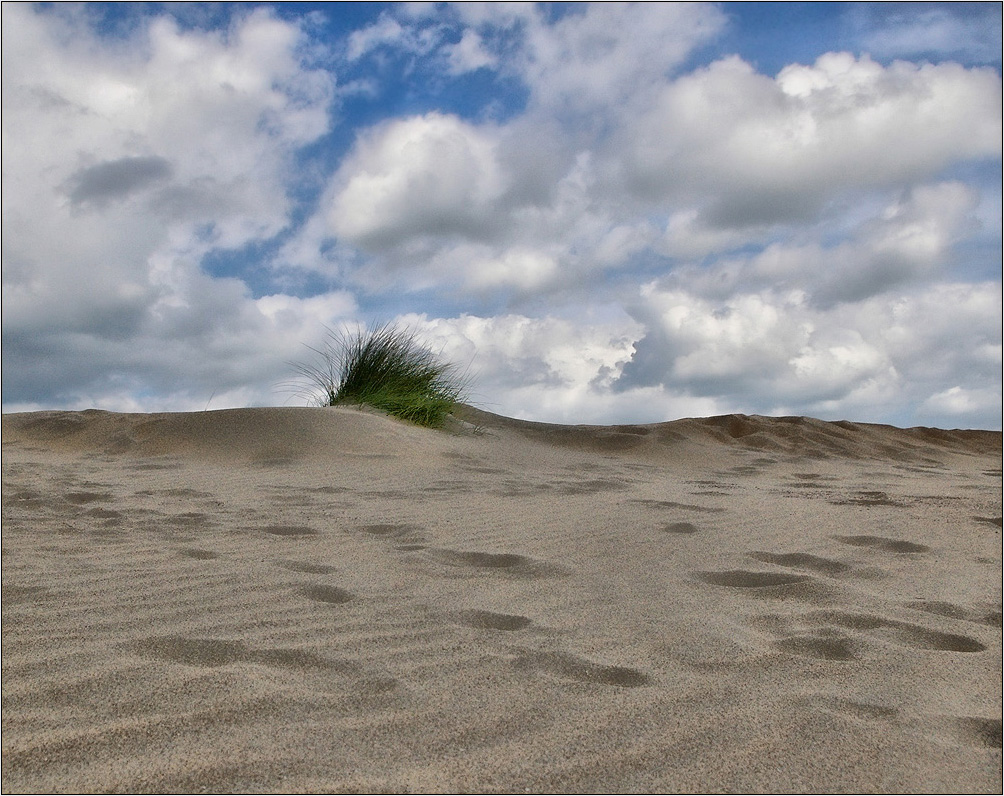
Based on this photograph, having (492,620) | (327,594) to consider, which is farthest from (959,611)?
(327,594)

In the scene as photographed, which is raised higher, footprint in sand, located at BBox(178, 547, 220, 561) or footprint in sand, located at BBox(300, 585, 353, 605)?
footprint in sand, located at BBox(178, 547, 220, 561)

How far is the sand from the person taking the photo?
4.68 ft

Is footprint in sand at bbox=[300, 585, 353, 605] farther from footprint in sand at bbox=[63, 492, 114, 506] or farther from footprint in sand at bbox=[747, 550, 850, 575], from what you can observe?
footprint in sand at bbox=[63, 492, 114, 506]

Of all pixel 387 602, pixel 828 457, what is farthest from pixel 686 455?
pixel 387 602

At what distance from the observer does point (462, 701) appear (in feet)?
5.44

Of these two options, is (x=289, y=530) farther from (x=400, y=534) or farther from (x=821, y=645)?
(x=821, y=645)

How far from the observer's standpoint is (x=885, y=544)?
3.32 meters

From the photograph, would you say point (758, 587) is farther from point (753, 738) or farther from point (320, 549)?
point (320, 549)

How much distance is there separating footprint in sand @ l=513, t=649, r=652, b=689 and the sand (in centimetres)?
1

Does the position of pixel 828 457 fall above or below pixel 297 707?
above

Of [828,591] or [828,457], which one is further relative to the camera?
[828,457]

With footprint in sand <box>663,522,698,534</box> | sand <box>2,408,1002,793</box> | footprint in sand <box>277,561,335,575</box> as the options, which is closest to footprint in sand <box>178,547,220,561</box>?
sand <box>2,408,1002,793</box>

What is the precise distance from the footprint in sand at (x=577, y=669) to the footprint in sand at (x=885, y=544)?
73.1 inches

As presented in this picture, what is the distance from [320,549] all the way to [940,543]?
2559mm
